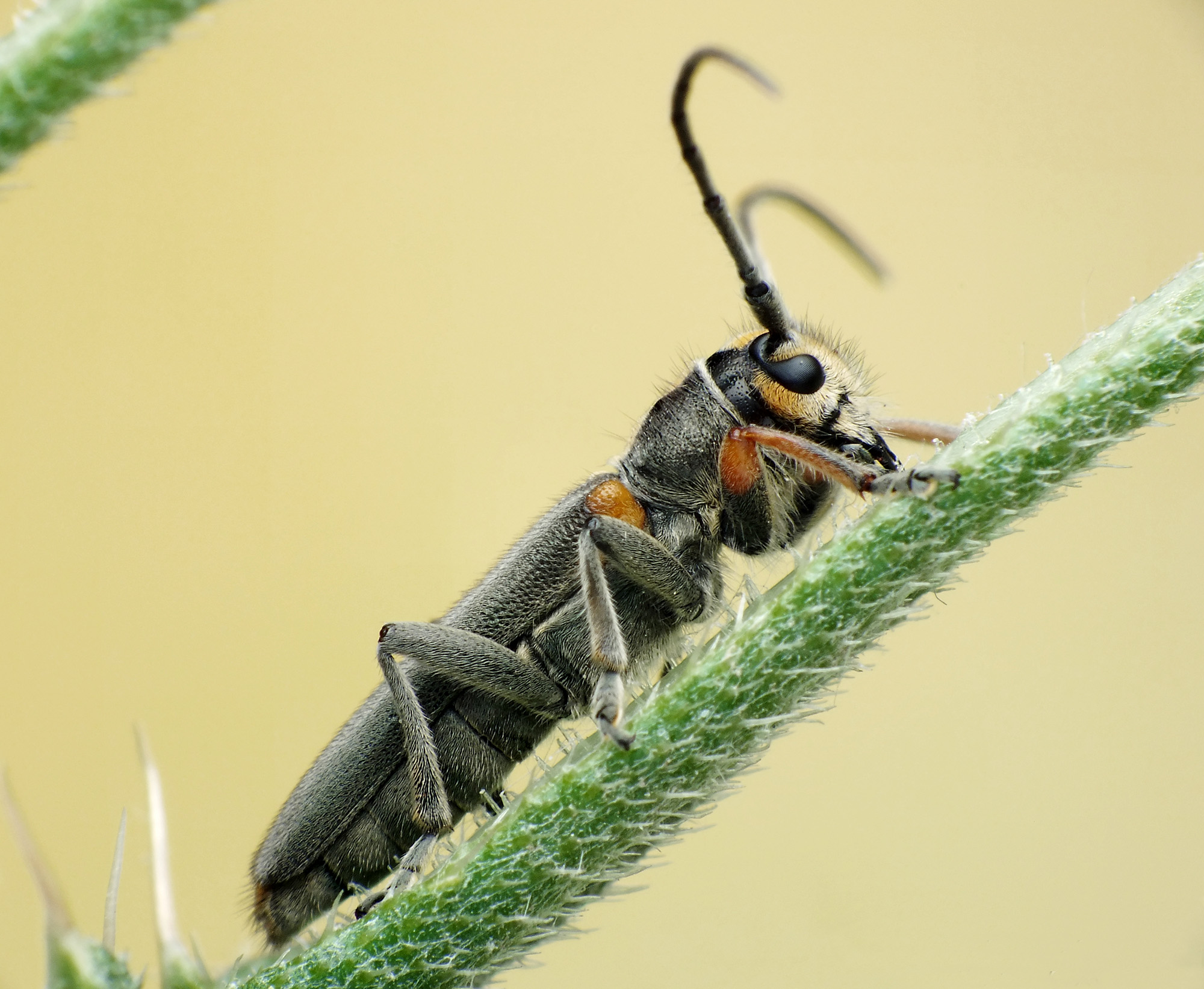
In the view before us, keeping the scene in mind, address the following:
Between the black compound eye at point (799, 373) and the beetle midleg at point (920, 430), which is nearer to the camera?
the black compound eye at point (799, 373)

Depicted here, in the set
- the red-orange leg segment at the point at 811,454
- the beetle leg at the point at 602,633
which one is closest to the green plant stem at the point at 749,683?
the beetle leg at the point at 602,633

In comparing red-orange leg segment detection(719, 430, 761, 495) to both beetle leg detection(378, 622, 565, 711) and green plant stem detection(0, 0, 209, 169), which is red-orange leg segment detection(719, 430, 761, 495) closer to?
beetle leg detection(378, 622, 565, 711)

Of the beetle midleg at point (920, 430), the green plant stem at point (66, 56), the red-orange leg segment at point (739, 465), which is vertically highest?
the green plant stem at point (66, 56)

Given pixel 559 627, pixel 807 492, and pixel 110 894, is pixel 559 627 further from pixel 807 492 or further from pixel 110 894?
pixel 110 894

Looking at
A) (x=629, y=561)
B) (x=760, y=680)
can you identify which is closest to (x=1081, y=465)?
(x=760, y=680)

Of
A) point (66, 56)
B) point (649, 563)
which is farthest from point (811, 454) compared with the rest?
point (66, 56)

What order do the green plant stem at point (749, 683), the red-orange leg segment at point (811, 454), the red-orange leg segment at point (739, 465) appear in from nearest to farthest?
the green plant stem at point (749, 683) < the red-orange leg segment at point (811, 454) < the red-orange leg segment at point (739, 465)

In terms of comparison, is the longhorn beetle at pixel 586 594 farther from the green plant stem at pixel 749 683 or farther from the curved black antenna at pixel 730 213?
the green plant stem at pixel 749 683

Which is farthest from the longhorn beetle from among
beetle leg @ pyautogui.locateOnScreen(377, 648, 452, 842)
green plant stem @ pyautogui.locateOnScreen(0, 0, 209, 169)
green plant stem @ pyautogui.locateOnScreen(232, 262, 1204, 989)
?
green plant stem @ pyautogui.locateOnScreen(0, 0, 209, 169)
